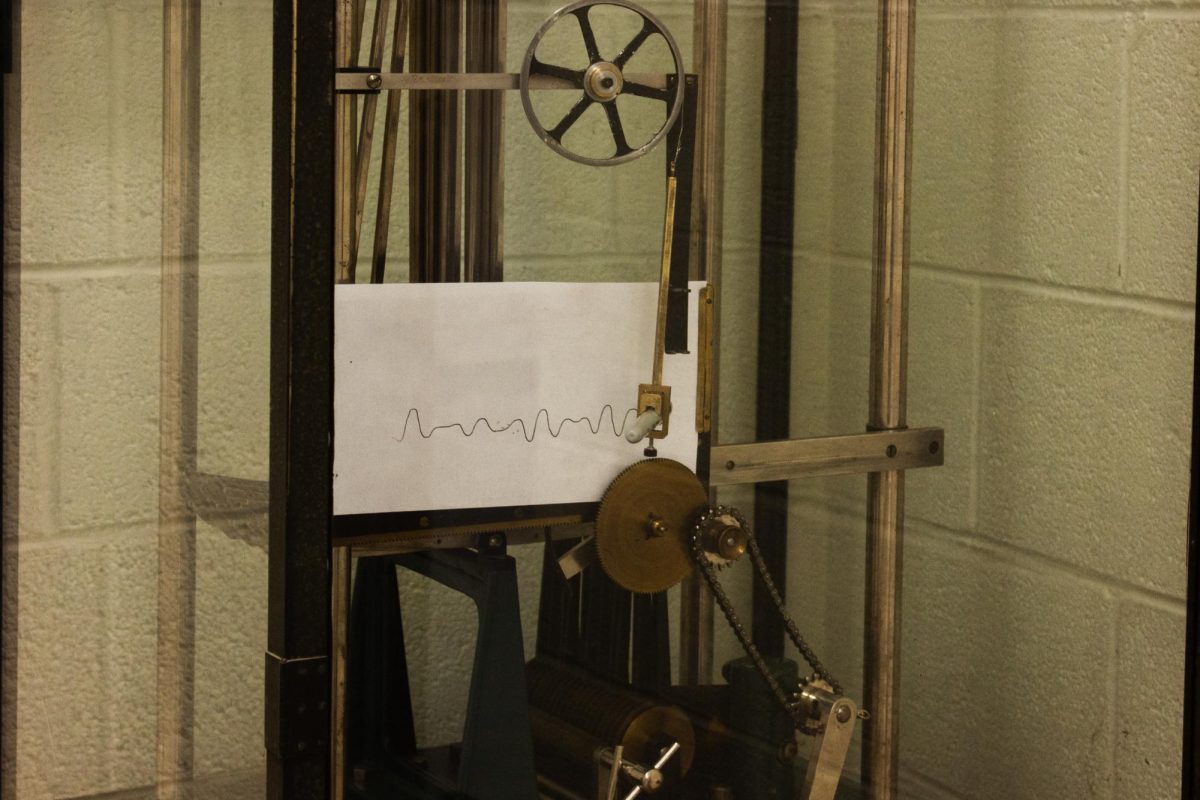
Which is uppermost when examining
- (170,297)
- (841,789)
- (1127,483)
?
(170,297)

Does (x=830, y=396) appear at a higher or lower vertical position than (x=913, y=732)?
higher

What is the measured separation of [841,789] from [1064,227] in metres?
0.42

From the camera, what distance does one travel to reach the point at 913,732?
115 centimetres

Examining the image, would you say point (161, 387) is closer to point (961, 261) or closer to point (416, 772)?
point (416, 772)

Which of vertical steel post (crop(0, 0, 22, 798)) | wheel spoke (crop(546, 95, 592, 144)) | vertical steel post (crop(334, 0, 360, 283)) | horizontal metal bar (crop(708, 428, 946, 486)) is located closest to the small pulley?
wheel spoke (crop(546, 95, 592, 144))

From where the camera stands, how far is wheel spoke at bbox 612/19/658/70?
951 mm

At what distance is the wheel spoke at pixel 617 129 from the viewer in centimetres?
95

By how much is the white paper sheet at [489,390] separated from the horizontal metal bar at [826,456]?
0.06 meters

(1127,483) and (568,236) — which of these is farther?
(1127,483)

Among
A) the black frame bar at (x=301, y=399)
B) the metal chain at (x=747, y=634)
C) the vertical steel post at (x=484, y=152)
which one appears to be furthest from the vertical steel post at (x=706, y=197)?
the black frame bar at (x=301, y=399)

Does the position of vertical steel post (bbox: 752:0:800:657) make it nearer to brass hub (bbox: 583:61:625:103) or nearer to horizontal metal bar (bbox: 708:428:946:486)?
horizontal metal bar (bbox: 708:428:946:486)

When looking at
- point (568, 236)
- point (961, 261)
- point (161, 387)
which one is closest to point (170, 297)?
point (161, 387)

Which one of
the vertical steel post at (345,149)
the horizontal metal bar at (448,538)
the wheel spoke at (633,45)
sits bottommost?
the horizontal metal bar at (448,538)

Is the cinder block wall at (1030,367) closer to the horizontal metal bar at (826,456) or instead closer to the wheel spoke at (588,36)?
the horizontal metal bar at (826,456)
